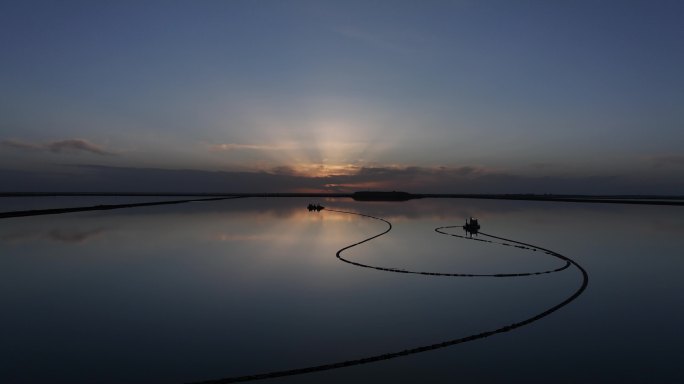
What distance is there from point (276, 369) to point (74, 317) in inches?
223

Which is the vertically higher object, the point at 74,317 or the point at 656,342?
the point at 656,342

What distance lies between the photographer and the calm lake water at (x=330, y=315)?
687cm

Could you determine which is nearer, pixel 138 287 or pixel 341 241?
pixel 138 287

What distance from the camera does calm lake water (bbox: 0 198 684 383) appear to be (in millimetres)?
6867

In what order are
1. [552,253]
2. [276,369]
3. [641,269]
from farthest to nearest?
[552,253]
[641,269]
[276,369]

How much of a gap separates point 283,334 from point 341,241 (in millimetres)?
14652

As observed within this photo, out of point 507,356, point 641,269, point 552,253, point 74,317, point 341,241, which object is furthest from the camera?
point 341,241

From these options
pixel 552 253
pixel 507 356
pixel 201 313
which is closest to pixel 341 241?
pixel 552 253

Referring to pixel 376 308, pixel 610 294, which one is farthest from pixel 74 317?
pixel 610 294

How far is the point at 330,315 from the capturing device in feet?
31.5

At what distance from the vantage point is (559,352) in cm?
748

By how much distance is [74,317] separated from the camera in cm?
962

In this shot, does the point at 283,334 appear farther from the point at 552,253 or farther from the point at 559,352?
the point at 552,253

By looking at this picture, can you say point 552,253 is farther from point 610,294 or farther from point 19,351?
point 19,351
